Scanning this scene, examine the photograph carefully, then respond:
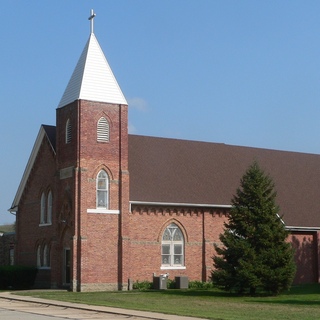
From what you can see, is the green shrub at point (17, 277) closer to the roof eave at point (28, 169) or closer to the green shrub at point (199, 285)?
the roof eave at point (28, 169)

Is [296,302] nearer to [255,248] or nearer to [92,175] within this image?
[255,248]

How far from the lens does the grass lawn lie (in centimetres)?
2351

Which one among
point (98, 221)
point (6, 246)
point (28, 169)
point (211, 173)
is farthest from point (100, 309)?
point (6, 246)

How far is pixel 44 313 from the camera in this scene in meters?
23.7

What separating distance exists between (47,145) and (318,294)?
18.6 metres

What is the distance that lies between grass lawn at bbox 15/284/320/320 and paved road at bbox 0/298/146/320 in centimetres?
192

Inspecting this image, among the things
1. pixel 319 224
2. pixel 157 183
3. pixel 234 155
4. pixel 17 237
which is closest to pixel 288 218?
pixel 319 224

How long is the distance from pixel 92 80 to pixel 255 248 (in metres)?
13.7

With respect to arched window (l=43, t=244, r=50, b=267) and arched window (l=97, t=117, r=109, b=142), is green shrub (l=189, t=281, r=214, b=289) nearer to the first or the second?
arched window (l=43, t=244, r=50, b=267)

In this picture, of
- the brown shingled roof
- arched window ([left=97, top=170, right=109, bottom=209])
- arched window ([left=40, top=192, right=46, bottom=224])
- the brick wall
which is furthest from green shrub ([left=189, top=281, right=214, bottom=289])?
the brick wall

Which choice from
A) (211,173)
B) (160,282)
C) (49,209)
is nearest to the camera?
(160,282)

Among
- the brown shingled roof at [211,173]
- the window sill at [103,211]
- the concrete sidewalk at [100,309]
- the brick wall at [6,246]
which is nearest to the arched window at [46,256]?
the window sill at [103,211]

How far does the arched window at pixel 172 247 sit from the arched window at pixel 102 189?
4566mm

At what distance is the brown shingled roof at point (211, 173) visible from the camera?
1615 inches
